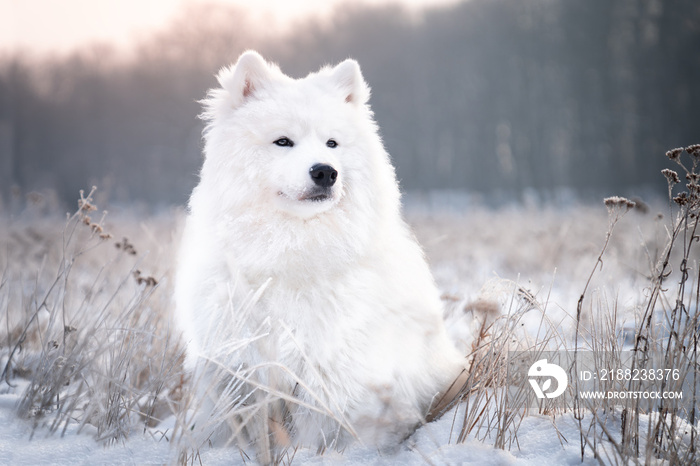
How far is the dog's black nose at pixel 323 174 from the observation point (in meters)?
2.05

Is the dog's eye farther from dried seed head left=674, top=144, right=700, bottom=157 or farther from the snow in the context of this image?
dried seed head left=674, top=144, right=700, bottom=157

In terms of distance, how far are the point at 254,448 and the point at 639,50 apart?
1495 centimetres

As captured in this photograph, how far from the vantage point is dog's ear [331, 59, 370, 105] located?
2.46m

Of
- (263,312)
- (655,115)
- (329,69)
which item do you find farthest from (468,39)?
(263,312)

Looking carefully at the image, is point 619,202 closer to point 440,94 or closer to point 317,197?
point 317,197

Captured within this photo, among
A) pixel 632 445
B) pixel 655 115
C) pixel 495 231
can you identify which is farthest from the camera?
pixel 655 115

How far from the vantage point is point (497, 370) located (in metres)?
2.10

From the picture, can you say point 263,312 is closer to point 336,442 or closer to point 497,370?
point 336,442

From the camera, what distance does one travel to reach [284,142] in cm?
224

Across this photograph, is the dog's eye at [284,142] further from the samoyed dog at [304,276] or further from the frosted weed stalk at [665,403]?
the frosted weed stalk at [665,403]

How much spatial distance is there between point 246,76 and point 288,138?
1.41 feet

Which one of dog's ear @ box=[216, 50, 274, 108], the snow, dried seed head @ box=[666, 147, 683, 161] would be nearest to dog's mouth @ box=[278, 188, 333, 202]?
dog's ear @ box=[216, 50, 274, 108]

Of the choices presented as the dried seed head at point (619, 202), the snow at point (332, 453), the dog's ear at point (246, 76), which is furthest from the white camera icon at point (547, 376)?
the dog's ear at point (246, 76)

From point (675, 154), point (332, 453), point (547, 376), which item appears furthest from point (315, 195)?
point (675, 154)
